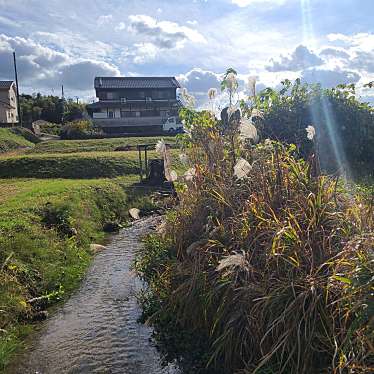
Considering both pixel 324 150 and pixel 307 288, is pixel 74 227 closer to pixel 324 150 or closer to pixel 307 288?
pixel 324 150

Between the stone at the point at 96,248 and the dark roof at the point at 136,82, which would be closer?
the stone at the point at 96,248

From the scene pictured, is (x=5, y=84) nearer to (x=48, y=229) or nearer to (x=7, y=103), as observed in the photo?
(x=7, y=103)

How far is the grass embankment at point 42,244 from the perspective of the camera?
20.2 feet

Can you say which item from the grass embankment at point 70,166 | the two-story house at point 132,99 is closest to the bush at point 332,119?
the grass embankment at point 70,166

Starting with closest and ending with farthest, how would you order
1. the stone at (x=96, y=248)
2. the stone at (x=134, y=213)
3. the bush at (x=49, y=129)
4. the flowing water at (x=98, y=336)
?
the flowing water at (x=98, y=336)
the stone at (x=96, y=248)
the stone at (x=134, y=213)
the bush at (x=49, y=129)

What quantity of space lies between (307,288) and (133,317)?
3267mm

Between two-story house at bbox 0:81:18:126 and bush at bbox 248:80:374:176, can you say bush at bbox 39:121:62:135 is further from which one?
bush at bbox 248:80:374:176

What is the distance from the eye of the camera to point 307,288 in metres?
3.67

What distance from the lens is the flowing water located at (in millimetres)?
4902

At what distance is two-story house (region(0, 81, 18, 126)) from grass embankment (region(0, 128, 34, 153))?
50.9ft

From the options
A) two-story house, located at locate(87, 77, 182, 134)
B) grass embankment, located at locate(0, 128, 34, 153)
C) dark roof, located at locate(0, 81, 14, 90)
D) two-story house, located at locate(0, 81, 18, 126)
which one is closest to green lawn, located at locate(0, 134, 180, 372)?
grass embankment, located at locate(0, 128, 34, 153)

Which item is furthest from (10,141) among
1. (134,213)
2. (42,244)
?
(42,244)

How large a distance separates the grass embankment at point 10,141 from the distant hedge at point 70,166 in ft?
35.7

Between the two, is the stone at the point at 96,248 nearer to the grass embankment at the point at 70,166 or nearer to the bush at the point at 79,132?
the grass embankment at the point at 70,166
